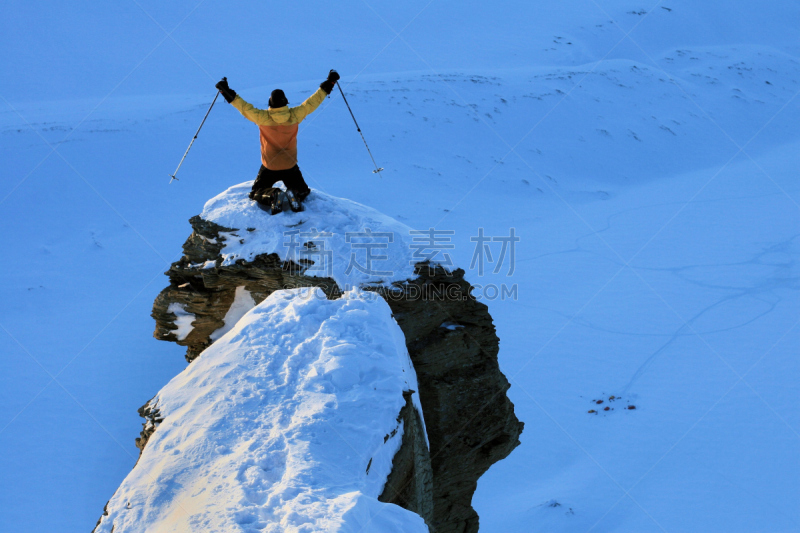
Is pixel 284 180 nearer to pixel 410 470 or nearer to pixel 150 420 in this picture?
pixel 150 420

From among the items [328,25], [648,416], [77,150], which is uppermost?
[328,25]

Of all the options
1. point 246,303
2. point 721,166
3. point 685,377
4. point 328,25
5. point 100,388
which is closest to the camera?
point 246,303

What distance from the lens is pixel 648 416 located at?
34.2 feet

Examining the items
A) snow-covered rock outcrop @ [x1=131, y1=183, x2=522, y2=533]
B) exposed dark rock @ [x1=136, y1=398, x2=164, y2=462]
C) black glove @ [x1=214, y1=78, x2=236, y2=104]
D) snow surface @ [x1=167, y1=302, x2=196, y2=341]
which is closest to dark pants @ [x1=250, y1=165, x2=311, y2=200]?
snow-covered rock outcrop @ [x1=131, y1=183, x2=522, y2=533]

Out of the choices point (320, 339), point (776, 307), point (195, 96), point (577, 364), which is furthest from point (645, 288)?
point (195, 96)

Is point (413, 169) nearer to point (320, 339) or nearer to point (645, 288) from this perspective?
point (645, 288)

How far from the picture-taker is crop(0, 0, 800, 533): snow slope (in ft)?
30.7

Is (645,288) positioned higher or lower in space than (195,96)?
lower

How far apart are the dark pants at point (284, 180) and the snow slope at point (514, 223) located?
14.4 feet

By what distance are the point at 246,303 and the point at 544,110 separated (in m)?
16.6

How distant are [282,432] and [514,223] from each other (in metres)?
13.2

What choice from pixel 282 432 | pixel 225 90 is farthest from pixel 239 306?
pixel 282 432

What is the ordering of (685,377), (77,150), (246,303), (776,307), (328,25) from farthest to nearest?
(328,25) → (77,150) → (776,307) → (685,377) → (246,303)

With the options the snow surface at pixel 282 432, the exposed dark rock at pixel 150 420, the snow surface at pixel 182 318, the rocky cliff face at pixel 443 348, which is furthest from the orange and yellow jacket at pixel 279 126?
the exposed dark rock at pixel 150 420
